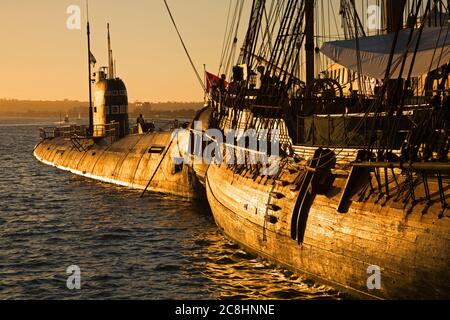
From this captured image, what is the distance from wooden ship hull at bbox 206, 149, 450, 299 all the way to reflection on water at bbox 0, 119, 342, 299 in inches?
35.3

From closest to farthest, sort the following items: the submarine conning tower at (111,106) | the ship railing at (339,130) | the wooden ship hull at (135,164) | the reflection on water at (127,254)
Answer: the ship railing at (339,130)
the reflection on water at (127,254)
the wooden ship hull at (135,164)
the submarine conning tower at (111,106)

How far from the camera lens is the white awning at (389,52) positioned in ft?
75.0

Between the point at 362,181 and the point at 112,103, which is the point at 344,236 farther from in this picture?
the point at 112,103

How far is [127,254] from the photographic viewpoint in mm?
29797

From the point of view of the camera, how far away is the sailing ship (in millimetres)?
17719

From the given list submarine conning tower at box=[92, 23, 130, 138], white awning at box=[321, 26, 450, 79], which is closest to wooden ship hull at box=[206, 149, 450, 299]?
white awning at box=[321, 26, 450, 79]

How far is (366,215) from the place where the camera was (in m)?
19.4

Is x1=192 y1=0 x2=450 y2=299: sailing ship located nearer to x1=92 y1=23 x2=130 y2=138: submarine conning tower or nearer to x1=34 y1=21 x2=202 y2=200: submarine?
x1=34 y1=21 x2=202 y2=200: submarine

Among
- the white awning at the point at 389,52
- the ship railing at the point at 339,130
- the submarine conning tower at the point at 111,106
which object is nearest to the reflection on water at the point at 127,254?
the ship railing at the point at 339,130

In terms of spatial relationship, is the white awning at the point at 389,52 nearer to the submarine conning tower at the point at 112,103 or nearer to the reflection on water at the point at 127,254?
the reflection on water at the point at 127,254

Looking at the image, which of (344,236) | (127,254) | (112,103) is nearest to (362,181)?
(344,236)

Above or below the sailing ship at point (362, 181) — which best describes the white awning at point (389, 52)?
above

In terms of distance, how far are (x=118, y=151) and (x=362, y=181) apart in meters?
39.8
